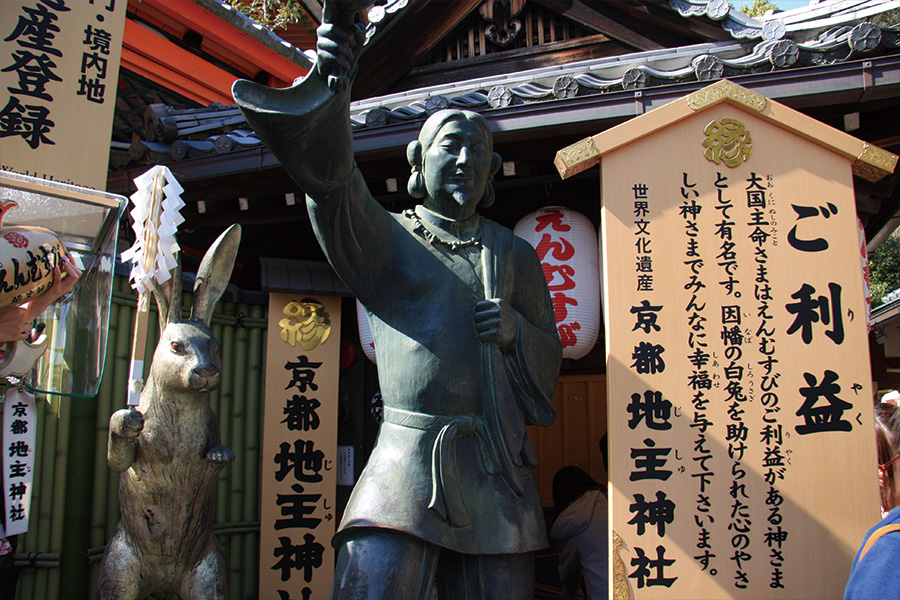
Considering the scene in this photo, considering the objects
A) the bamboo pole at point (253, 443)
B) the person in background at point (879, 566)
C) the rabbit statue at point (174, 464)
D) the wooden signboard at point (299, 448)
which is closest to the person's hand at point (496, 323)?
the person in background at point (879, 566)

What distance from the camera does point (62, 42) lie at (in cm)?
430

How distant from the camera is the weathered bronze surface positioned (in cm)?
210

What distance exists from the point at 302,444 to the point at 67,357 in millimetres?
3522

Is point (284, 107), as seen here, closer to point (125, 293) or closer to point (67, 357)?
point (67, 357)

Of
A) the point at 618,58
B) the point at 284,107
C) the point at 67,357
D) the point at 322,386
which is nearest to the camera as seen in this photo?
the point at 284,107

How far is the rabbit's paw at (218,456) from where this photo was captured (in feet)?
12.9

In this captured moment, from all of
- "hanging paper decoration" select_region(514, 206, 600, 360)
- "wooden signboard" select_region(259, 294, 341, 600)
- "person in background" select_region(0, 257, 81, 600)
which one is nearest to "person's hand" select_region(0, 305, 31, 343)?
"person in background" select_region(0, 257, 81, 600)

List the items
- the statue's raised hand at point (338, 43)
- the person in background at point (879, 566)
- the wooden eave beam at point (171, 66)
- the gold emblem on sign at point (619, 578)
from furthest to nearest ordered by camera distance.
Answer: the wooden eave beam at point (171, 66) → the gold emblem on sign at point (619, 578) → the statue's raised hand at point (338, 43) → the person in background at point (879, 566)

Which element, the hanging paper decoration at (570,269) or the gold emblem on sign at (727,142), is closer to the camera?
the gold emblem on sign at (727,142)

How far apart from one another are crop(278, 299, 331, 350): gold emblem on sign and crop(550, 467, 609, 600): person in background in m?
2.55

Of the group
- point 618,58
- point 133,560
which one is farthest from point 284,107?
point 618,58

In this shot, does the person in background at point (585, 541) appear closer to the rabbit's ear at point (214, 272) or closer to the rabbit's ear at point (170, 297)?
the rabbit's ear at point (214, 272)

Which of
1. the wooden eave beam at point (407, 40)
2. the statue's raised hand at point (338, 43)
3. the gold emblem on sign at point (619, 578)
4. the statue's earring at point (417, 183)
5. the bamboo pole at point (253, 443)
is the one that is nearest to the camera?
the statue's raised hand at point (338, 43)

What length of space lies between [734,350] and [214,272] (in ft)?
9.02
